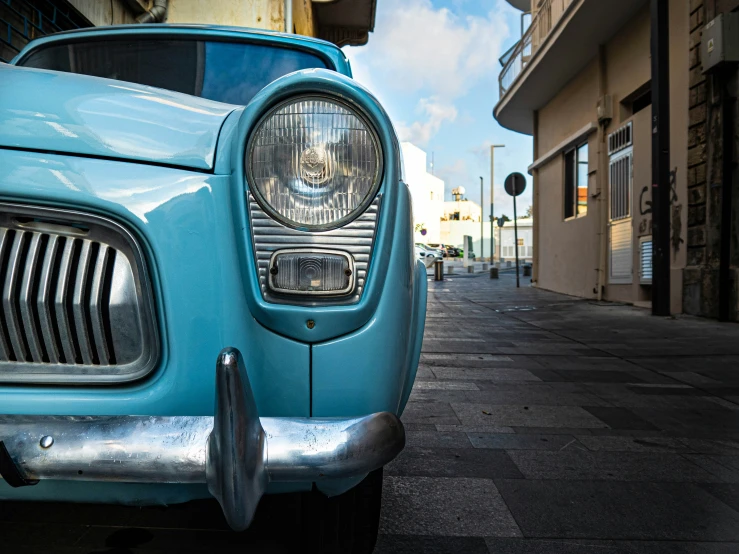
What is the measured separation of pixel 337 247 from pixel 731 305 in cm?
768

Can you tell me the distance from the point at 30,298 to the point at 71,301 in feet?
0.27

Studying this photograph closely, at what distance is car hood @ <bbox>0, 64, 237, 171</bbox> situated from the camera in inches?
52.1

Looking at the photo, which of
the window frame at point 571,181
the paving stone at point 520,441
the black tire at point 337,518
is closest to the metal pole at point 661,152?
the window frame at point 571,181

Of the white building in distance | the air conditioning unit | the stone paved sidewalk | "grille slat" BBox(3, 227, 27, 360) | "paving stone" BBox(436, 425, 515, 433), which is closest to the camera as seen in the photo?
"grille slat" BBox(3, 227, 27, 360)

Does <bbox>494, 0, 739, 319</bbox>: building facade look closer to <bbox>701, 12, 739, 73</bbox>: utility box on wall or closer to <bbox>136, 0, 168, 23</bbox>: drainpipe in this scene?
<bbox>701, 12, 739, 73</bbox>: utility box on wall

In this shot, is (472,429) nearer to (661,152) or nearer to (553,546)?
(553,546)

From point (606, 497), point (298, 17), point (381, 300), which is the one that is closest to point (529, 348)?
point (606, 497)

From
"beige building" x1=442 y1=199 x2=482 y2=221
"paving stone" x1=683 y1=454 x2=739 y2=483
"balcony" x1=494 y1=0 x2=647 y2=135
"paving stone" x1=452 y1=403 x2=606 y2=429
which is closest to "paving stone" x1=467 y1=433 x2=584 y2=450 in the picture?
"paving stone" x1=452 y1=403 x2=606 y2=429

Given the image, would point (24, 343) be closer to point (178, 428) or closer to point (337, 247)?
point (178, 428)

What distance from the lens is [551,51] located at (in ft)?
40.6

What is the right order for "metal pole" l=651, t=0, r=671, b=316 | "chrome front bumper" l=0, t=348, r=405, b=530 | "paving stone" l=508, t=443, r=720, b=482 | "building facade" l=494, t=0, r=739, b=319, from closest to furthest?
"chrome front bumper" l=0, t=348, r=405, b=530
"paving stone" l=508, t=443, r=720, b=482
"building facade" l=494, t=0, r=739, b=319
"metal pole" l=651, t=0, r=671, b=316

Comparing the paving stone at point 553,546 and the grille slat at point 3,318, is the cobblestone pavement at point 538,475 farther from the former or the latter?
the grille slat at point 3,318

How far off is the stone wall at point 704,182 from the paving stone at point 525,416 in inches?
202

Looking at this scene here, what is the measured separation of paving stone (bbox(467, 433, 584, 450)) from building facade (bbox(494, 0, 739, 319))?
5709 millimetres
